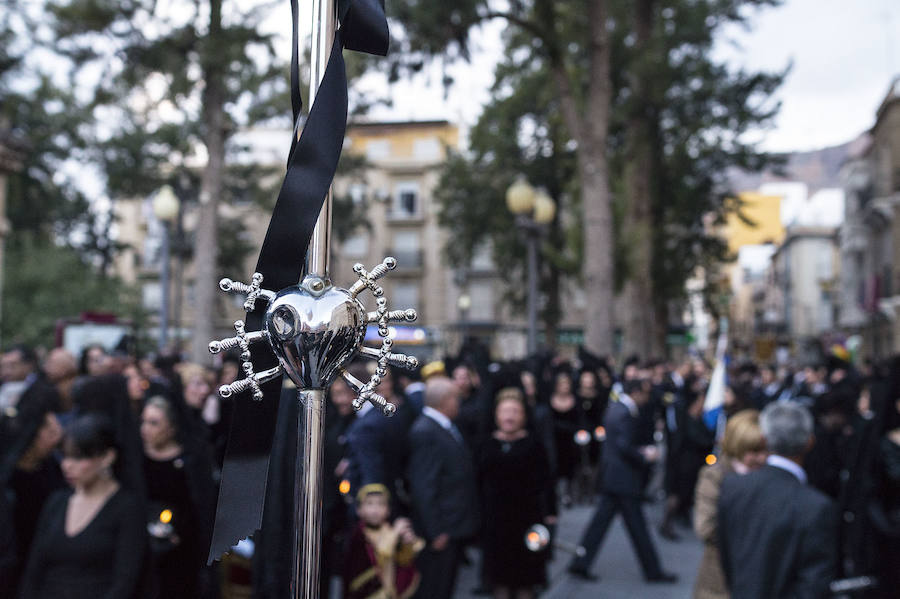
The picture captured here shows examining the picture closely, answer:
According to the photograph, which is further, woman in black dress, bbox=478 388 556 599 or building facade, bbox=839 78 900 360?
building facade, bbox=839 78 900 360

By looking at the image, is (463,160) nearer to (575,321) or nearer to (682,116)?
(682,116)

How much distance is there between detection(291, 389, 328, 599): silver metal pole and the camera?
1.45 m

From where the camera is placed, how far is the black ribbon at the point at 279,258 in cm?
148

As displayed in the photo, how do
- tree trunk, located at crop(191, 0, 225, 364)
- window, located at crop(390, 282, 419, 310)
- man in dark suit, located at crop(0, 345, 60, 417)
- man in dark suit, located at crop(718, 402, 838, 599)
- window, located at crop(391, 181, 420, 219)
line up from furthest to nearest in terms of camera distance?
window, located at crop(391, 181, 420, 219) → window, located at crop(390, 282, 419, 310) → tree trunk, located at crop(191, 0, 225, 364) → man in dark suit, located at crop(0, 345, 60, 417) → man in dark suit, located at crop(718, 402, 838, 599)

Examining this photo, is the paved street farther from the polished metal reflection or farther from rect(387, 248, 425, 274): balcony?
rect(387, 248, 425, 274): balcony

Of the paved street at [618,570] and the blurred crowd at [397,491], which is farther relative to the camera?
the paved street at [618,570]

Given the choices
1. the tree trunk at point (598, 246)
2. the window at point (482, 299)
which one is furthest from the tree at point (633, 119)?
the window at point (482, 299)

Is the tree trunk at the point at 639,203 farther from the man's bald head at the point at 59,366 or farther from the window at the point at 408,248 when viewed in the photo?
the window at the point at 408,248

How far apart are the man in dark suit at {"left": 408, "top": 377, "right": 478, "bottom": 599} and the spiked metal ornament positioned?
213 inches

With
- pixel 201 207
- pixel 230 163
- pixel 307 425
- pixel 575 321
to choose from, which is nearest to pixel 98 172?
pixel 230 163

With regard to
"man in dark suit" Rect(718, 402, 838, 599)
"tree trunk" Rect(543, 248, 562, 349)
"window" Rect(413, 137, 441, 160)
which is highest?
"window" Rect(413, 137, 441, 160)

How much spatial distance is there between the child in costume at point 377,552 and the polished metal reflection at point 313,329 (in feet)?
16.3

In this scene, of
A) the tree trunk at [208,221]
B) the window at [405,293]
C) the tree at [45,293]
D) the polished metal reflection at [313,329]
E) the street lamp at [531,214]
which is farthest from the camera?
the window at [405,293]

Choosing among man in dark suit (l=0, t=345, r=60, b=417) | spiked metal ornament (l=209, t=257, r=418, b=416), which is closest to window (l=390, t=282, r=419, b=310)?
man in dark suit (l=0, t=345, r=60, b=417)
